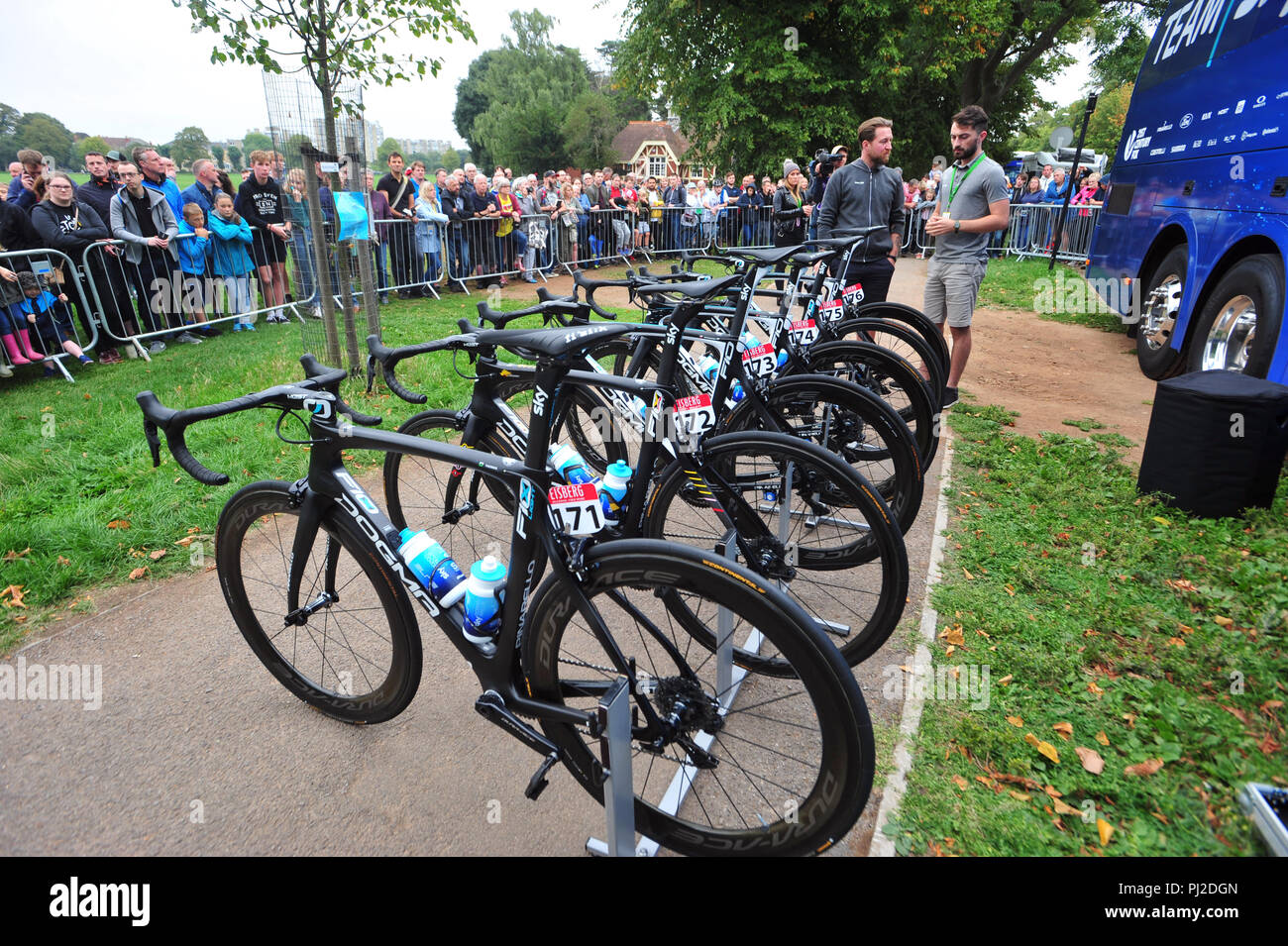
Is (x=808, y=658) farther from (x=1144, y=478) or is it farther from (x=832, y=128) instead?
(x=832, y=128)

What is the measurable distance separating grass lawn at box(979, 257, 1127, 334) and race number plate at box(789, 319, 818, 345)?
23.0 ft

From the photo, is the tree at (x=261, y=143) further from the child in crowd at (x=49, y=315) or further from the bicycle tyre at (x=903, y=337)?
the bicycle tyre at (x=903, y=337)

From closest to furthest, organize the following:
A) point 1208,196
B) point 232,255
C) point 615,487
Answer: point 615,487 → point 1208,196 → point 232,255

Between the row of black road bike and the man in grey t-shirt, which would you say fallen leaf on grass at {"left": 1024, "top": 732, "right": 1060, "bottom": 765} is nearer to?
the row of black road bike

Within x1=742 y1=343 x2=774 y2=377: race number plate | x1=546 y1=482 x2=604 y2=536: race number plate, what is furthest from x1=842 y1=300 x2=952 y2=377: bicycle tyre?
x1=546 y1=482 x2=604 y2=536: race number plate

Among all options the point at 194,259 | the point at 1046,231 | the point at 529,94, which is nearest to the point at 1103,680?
the point at 194,259

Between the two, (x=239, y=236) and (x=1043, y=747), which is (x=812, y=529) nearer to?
(x=1043, y=747)

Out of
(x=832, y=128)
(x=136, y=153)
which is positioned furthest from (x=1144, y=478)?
(x=832, y=128)

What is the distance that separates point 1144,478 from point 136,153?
10.8 m

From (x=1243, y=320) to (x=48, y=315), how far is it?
11283mm

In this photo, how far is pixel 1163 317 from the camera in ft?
23.5

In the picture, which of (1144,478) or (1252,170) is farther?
(1252,170)

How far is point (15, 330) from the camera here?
→ 282 inches
